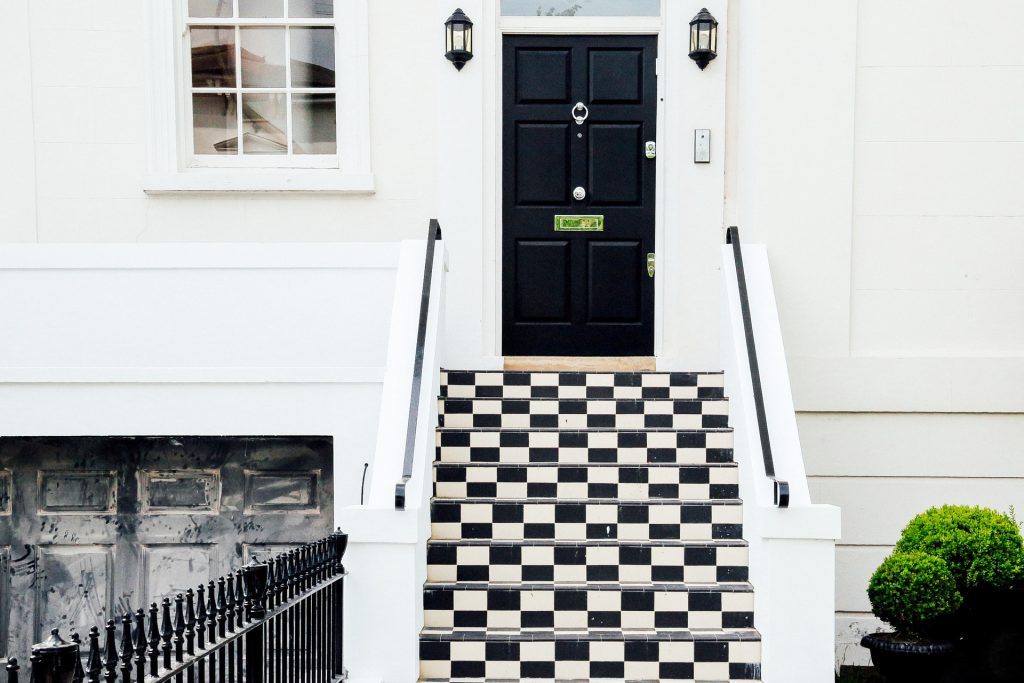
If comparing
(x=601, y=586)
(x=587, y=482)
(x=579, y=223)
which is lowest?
(x=601, y=586)

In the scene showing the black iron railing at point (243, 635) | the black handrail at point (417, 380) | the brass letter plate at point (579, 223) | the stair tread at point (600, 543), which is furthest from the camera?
the brass letter plate at point (579, 223)

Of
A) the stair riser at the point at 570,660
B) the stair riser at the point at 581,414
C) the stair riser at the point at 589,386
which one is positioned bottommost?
the stair riser at the point at 570,660

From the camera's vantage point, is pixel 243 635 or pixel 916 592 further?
pixel 916 592

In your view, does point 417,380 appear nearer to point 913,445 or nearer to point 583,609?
point 583,609

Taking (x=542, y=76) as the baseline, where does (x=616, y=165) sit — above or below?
below

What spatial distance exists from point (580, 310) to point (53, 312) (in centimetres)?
328

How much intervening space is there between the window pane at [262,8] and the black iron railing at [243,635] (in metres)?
3.95

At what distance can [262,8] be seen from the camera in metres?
6.10

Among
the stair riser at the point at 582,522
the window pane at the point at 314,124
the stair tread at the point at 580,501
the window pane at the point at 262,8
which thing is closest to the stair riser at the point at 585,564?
the stair riser at the point at 582,522

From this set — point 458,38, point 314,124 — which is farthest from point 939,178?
point 314,124

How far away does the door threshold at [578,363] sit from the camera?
5.97m

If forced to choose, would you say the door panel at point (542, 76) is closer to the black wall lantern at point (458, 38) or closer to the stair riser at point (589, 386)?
the black wall lantern at point (458, 38)

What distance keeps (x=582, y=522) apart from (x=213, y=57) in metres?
4.05

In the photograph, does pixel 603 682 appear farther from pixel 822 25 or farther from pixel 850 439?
pixel 822 25
